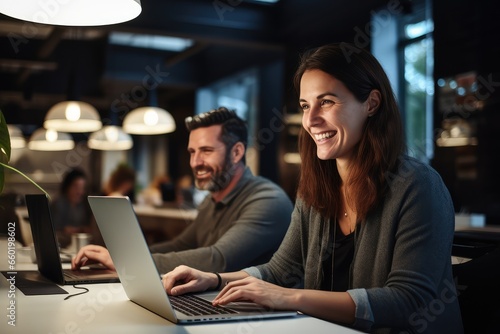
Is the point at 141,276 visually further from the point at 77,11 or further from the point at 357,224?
the point at 77,11

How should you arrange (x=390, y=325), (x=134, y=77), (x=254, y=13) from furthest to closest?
(x=134, y=77), (x=254, y=13), (x=390, y=325)

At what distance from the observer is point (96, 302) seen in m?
1.65

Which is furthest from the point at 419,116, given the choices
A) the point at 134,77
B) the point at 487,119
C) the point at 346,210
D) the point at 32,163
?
the point at 32,163

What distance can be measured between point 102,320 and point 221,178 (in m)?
1.50

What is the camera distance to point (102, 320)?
4.63 feet

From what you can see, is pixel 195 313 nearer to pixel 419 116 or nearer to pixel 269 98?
pixel 419 116

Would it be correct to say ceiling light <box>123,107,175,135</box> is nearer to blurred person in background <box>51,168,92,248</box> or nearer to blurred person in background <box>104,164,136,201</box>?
blurred person in background <box>104,164,136,201</box>

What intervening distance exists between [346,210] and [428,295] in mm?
427

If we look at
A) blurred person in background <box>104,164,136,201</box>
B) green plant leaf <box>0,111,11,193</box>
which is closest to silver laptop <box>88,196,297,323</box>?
green plant leaf <box>0,111,11,193</box>

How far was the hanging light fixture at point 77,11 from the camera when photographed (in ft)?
→ 6.36

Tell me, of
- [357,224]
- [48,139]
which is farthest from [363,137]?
[48,139]

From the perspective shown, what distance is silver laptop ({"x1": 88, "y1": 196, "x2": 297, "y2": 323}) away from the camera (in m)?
1.35

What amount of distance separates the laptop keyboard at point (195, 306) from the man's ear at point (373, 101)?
0.74m

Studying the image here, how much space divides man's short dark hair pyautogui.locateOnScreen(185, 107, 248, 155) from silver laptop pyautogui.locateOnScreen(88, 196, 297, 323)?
4.32ft
